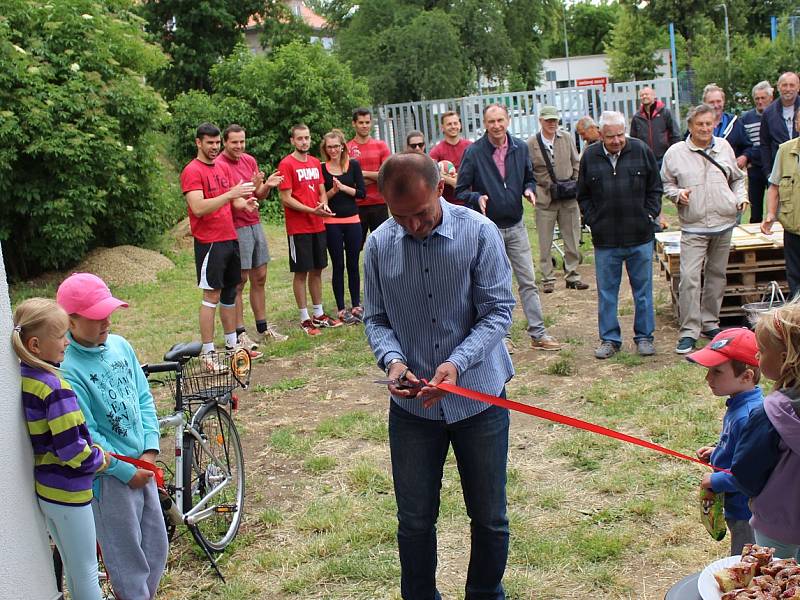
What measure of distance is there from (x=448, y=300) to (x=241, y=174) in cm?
552

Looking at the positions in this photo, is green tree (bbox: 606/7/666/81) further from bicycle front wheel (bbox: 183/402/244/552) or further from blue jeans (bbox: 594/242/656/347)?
bicycle front wheel (bbox: 183/402/244/552)

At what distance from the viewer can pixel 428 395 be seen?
350 cm

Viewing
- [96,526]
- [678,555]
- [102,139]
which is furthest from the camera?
[102,139]

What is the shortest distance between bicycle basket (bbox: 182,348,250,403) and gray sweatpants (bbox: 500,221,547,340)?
4.15 m

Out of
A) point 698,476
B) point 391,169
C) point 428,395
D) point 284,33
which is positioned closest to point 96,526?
point 428,395

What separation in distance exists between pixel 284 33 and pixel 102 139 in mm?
21446

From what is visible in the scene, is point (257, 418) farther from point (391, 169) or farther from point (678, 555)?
point (391, 169)

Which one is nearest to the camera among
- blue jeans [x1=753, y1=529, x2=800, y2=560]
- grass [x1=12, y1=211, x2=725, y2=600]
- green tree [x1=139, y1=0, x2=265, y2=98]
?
blue jeans [x1=753, y1=529, x2=800, y2=560]

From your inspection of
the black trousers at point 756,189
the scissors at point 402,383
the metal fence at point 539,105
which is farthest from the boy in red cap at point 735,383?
the metal fence at point 539,105

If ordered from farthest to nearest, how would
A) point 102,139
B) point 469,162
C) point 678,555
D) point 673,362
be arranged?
point 102,139 < point 469,162 < point 673,362 < point 678,555

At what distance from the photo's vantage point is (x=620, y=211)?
7965mm

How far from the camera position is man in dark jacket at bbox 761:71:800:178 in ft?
32.8

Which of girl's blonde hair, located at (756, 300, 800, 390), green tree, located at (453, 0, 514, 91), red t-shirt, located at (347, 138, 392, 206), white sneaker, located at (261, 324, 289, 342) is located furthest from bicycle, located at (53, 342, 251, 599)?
green tree, located at (453, 0, 514, 91)

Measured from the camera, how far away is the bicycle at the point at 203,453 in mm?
4613
